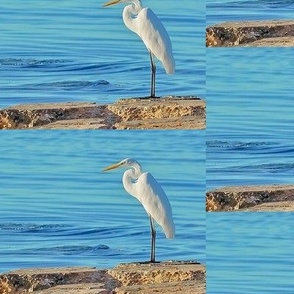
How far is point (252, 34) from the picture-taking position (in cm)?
1058

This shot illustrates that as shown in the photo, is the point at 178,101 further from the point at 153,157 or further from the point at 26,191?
the point at 26,191

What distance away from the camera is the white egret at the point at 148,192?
1035cm

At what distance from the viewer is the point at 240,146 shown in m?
10.5

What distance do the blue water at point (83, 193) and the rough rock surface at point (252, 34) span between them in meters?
0.59

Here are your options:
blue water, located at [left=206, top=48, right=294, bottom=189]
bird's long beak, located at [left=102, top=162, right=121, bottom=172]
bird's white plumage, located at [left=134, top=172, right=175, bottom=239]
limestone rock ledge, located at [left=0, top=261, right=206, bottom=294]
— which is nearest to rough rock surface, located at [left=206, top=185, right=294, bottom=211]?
blue water, located at [left=206, top=48, right=294, bottom=189]

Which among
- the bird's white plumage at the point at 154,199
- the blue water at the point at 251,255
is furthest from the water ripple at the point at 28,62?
the blue water at the point at 251,255

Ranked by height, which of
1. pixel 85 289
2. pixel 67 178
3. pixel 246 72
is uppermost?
pixel 246 72

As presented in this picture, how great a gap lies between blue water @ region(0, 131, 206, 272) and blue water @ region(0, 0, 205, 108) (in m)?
0.26

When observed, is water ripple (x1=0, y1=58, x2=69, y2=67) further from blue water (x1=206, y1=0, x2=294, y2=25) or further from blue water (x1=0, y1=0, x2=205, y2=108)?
blue water (x1=206, y1=0, x2=294, y2=25)

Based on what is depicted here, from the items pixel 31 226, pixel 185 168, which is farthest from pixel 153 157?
pixel 31 226

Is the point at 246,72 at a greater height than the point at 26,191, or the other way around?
the point at 246,72

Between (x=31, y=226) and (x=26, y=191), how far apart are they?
210 millimetres

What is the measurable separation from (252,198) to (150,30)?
46.2 inches

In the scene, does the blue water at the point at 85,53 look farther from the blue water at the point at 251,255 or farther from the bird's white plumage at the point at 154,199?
the blue water at the point at 251,255
